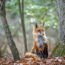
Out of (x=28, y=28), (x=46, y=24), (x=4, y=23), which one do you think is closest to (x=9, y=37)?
(x=4, y=23)

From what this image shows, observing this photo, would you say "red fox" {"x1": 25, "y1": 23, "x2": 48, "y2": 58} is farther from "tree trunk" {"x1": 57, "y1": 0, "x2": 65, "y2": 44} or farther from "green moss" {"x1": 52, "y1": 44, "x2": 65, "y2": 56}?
"tree trunk" {"x1": 57, "y1": 0, "x2": 65, "y2": 44}

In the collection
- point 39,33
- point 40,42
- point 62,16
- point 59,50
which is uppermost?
point 62,16

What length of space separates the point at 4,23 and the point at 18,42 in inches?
522

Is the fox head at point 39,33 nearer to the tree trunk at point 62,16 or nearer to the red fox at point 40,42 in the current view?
the red fox at point 40,42

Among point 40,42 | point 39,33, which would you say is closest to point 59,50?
point 40,42

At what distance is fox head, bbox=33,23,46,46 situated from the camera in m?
6.32

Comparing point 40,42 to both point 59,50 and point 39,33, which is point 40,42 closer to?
point 39,33

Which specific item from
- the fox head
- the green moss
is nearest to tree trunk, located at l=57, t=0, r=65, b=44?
the green moss

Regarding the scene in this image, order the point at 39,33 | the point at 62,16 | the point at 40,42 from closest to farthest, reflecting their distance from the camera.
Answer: the point at 62,16, the point at 39,33, the point at 40,42

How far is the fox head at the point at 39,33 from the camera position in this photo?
6324 mm

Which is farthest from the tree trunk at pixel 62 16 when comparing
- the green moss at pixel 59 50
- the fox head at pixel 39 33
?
the fox head at pixel 39 33

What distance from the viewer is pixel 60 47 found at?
5.75m

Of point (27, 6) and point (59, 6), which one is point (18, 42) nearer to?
point (27, 6)

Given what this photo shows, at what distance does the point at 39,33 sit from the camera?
6.38m
